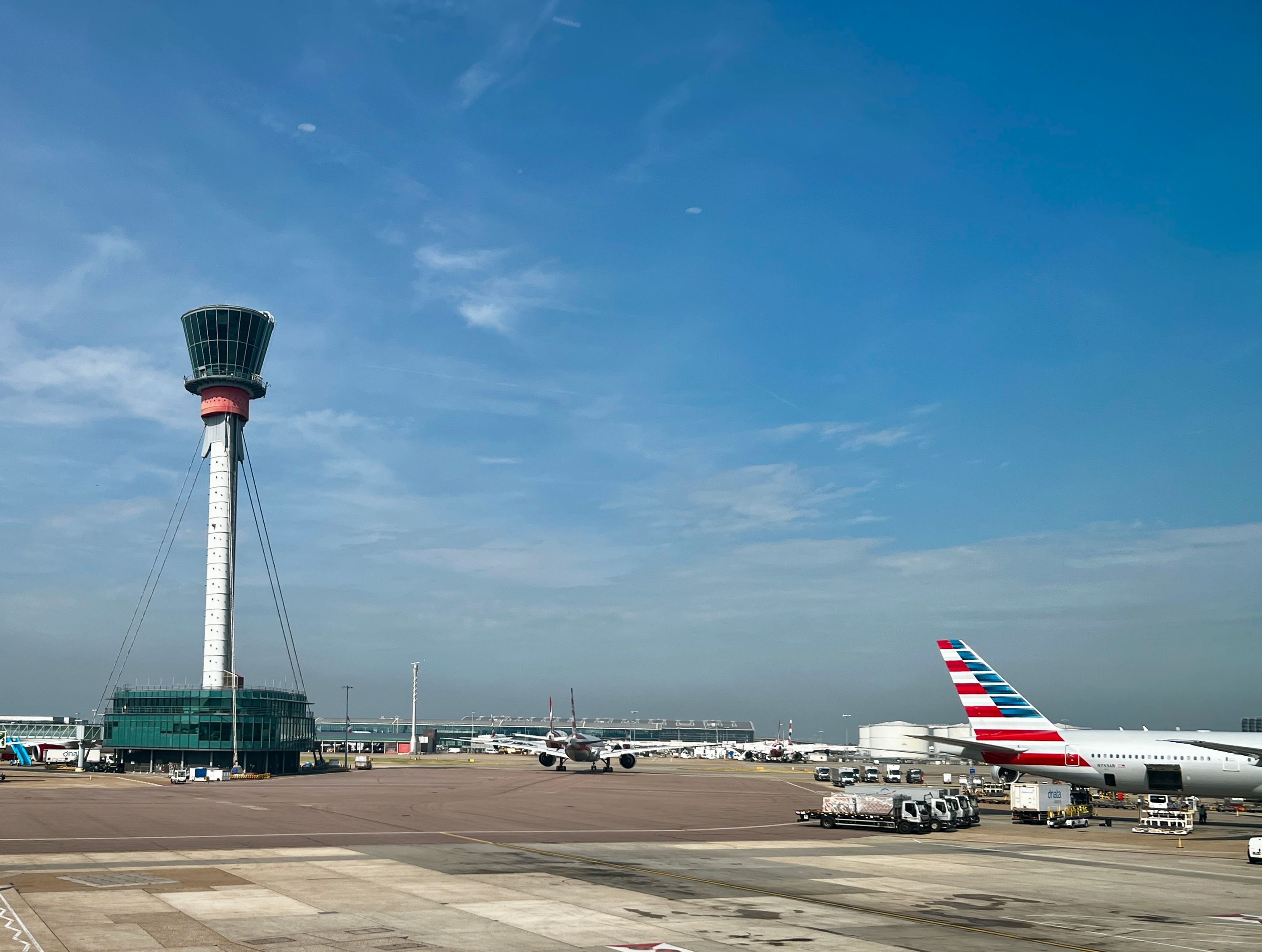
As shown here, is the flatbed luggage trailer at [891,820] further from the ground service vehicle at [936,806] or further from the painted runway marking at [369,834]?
the painted runway marking at [369,834]

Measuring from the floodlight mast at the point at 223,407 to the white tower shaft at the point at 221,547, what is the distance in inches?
3.6

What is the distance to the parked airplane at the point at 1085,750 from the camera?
6712cm

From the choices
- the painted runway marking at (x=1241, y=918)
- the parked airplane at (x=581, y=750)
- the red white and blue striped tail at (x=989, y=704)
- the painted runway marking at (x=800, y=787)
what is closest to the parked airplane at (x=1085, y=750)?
the red white and blue striped tail at (x=989, y=704)

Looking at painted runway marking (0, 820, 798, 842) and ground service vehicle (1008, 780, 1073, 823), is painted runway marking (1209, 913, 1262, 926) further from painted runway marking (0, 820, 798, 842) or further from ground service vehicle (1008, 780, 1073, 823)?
ground service vehicle (1008, 780, 1073, 823)

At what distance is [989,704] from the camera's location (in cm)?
7100

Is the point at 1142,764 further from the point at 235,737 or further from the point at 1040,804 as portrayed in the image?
the point at 235,737

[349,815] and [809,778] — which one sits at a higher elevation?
[349,815]

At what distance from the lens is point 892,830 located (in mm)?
58219

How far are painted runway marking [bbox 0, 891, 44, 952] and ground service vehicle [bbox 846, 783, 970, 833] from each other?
153 ft

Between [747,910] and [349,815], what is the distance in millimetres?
39667

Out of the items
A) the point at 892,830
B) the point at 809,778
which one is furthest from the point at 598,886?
the point at 809,778

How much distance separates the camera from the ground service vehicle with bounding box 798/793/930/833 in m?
57.9

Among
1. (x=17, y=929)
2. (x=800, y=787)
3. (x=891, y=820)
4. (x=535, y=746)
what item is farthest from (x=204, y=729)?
(x=17, y=929)

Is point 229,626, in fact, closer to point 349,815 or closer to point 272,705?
point 272,705
